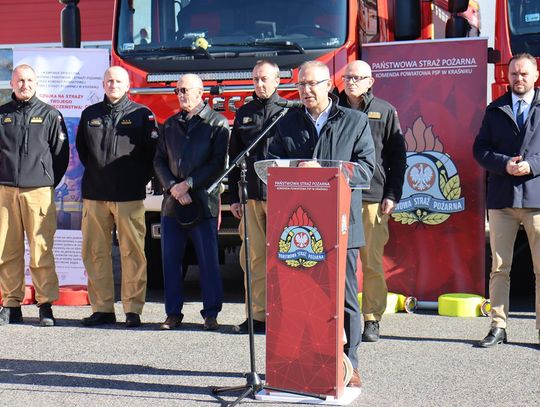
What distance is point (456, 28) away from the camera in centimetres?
998

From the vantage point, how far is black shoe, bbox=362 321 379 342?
814 centimetres

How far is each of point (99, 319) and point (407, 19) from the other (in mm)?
3845

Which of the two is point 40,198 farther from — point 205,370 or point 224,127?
point 205,370

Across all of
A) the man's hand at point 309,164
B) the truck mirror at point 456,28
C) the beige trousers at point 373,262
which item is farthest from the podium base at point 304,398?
the truck mirror at point 456,28

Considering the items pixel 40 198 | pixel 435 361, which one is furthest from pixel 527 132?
pixel 40 198

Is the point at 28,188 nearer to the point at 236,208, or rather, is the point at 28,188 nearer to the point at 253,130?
the point at 236,208

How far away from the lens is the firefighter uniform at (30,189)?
8.90 m

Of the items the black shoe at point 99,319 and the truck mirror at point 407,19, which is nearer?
the black shoe at point 99,319

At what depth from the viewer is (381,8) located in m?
10.3

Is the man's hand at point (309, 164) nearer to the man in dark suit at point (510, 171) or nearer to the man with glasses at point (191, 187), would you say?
the man in dark suit at point (510, 171)

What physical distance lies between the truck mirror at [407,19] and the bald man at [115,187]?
2497 mm

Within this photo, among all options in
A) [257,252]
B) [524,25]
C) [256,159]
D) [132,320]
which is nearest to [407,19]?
[524,25]

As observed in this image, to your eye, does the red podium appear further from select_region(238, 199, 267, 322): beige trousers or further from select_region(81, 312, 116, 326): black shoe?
select_region(81, 312, 116, 326): black shoe

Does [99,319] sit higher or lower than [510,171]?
lower
